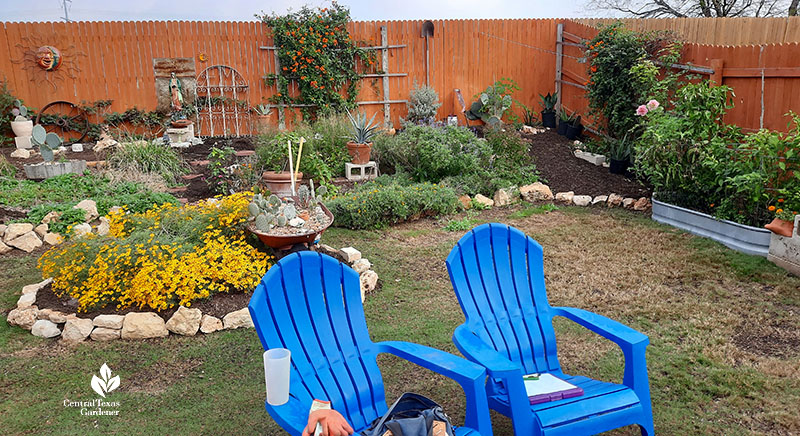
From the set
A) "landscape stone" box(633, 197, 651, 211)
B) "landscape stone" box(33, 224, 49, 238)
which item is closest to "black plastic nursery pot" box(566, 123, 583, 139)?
"landscape stone" box(633, 197, 651, 211)

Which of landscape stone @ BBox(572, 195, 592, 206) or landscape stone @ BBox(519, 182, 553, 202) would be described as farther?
landscape stone @ BBox(519, 182, 553, 202)

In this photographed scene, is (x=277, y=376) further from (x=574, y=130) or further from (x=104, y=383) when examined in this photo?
(x=574, y=130)

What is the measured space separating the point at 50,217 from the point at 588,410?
543 centimetres

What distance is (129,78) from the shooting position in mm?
10156

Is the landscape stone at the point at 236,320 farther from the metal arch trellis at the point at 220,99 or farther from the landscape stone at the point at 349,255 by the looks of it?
the metal arch trellis at the point at 220,99

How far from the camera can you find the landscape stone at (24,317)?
380cm

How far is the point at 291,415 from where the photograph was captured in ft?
6.91

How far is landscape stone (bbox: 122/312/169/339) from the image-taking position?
367 cm

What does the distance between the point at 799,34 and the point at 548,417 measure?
646cm

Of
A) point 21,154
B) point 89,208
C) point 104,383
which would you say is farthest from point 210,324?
point 21,154

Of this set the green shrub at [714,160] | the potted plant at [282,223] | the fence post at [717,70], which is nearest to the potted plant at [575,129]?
the green shrub at [714,160]

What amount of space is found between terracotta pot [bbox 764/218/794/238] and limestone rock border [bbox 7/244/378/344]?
405cm

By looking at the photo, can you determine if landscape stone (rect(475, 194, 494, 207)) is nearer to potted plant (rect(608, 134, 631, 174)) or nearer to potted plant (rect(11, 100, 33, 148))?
potted plant (rect(608, 134, 631, 174))

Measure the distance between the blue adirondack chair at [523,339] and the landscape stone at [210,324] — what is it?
5.75 feet
